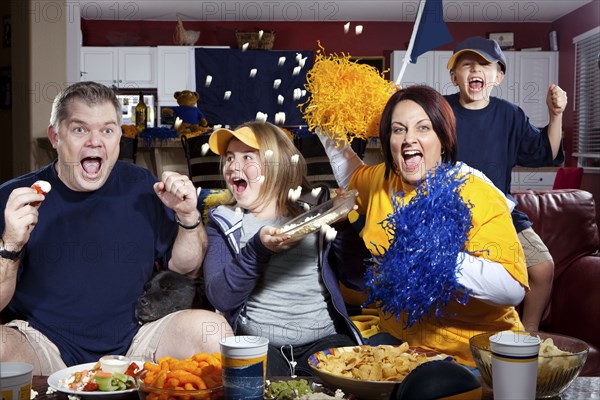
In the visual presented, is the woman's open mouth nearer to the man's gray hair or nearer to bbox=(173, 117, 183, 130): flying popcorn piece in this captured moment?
the man's gray hair

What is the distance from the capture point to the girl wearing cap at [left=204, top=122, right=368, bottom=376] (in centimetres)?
200

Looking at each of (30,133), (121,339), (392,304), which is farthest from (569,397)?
(30,133)

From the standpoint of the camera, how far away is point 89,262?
6.62ft

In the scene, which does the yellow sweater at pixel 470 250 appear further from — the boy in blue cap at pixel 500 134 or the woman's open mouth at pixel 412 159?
the boy in blue cap at pixel 500 134

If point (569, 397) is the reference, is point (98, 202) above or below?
above

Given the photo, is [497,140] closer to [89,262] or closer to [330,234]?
[330,234]

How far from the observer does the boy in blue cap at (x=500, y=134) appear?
2486 mm

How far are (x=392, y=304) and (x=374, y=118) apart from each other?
0.61 m

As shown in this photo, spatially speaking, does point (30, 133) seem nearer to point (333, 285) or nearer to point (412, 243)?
point (333, 285)

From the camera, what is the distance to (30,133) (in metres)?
3.59

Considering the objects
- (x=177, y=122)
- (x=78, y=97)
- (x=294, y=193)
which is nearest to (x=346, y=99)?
(x=294, y=193)

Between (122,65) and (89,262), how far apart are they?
7393 millimetres

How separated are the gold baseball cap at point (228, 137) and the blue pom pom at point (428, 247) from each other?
1.54 feet

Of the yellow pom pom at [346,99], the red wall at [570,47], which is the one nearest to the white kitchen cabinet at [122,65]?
the red wall at [570,47]
